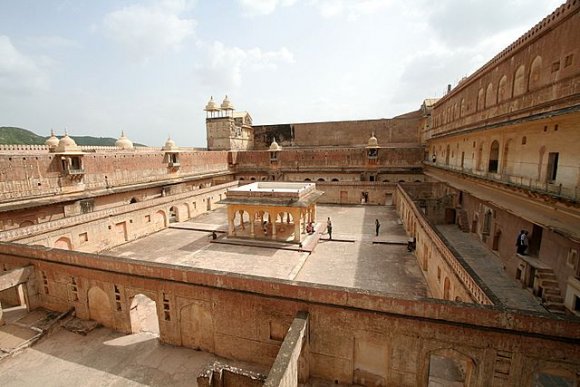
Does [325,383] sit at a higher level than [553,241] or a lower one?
lower

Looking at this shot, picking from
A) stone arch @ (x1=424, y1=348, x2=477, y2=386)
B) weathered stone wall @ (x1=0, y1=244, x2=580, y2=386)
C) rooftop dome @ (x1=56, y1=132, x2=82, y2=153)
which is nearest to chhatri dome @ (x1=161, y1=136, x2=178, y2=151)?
rooftop dome @ (x1=56, y1=132, x2=82, y2=153)

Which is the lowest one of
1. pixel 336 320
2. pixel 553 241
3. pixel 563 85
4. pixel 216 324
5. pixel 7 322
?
pixel 7 322

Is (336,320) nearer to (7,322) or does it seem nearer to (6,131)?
(7,322)

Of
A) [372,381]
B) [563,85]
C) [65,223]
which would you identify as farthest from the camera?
[65,223]

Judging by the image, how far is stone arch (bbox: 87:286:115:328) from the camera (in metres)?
10.9

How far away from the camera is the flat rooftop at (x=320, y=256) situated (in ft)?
44.6

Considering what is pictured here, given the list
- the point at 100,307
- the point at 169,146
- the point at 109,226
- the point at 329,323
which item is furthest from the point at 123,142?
the point at 329,323

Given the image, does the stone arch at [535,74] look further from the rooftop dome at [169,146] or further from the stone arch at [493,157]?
the rooftop dome at [169,146]

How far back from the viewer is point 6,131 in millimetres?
80250

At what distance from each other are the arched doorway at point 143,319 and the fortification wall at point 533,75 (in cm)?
1648

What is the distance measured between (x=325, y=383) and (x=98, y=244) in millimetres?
15959

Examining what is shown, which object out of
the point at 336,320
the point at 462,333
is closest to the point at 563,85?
the point at 462,333

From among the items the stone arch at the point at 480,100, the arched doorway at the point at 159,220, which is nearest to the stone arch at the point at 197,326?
the arched doorway at the point at 159,220

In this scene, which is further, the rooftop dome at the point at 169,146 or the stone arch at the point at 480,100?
the rooftop dome at the point at 169,146
